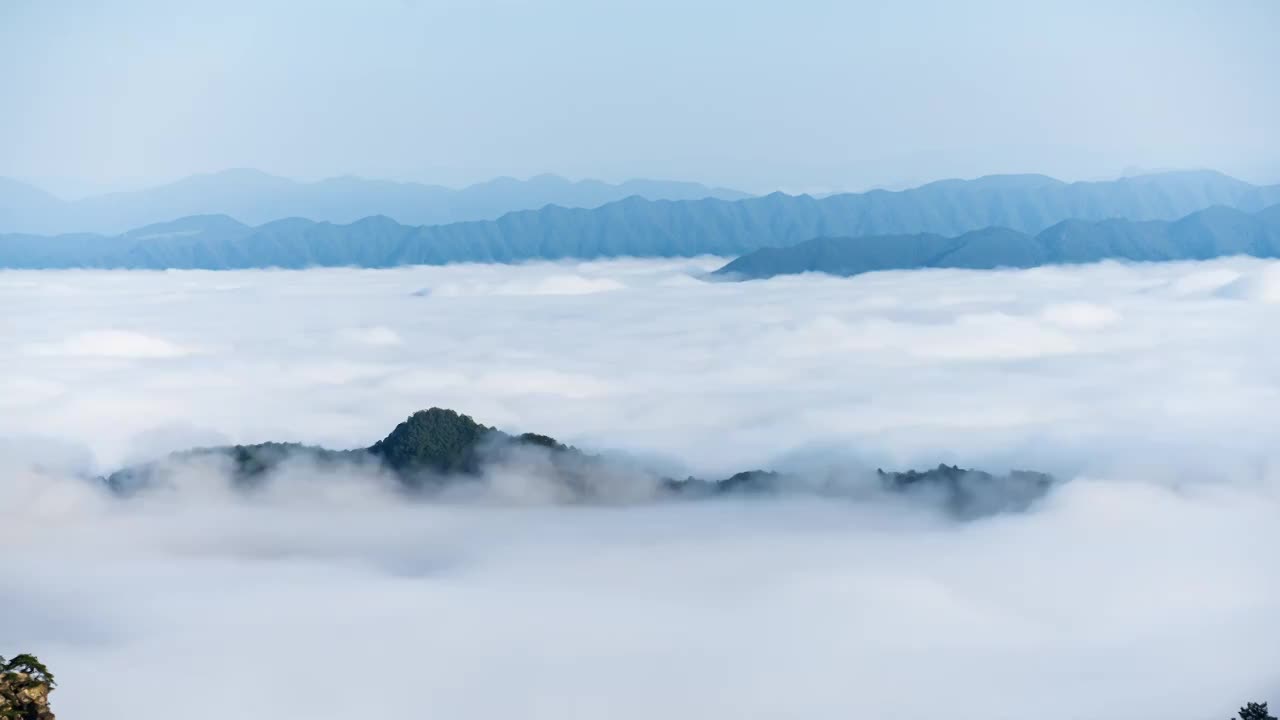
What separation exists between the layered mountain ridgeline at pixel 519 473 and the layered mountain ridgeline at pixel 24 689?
91.6m

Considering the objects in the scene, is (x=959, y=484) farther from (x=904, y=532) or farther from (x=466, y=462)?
(x=466, y=462)

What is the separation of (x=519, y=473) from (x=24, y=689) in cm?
9511

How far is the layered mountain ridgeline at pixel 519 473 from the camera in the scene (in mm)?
117375

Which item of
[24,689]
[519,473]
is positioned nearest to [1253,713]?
[24,689]

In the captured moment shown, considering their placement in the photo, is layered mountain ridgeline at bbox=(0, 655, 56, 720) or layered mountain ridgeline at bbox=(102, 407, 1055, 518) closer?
layered mountain ridgeline at bbox=(0, 655, 56, 720)

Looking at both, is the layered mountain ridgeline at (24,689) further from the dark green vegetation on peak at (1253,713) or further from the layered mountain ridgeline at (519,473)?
the layered mountain ridgeline at (519,473)

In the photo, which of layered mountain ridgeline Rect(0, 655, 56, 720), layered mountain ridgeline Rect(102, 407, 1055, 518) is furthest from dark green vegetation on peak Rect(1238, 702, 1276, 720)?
layered mountain ridgeline Rect(102, 407, 1055, 518)

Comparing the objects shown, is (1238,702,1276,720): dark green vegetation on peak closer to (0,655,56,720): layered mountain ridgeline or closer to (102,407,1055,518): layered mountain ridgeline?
(0,655,56,720): layered mountain ridgeline

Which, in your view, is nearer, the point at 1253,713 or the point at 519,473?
the point at 1253,713

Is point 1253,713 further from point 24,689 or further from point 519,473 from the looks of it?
point 519,473

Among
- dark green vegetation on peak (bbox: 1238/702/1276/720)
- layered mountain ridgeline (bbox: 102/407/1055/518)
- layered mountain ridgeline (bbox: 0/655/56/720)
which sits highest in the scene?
layered mountain ridgeline (bbox: 102/407/1055/518)

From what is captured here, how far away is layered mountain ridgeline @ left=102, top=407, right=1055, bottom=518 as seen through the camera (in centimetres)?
11738

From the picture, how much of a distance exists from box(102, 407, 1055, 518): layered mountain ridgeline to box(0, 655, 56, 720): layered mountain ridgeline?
91.6 m

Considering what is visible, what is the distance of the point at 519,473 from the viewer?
390 ft
